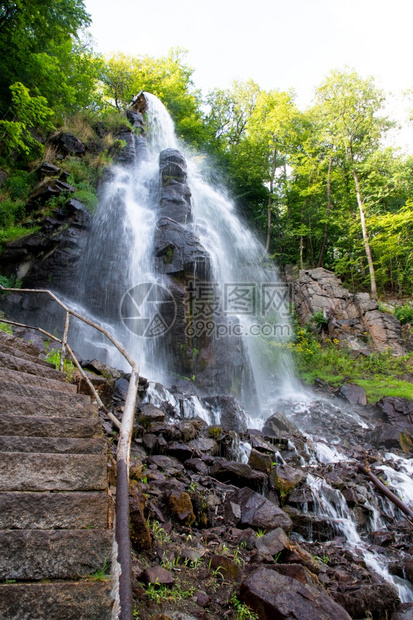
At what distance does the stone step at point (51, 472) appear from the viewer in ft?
6.97

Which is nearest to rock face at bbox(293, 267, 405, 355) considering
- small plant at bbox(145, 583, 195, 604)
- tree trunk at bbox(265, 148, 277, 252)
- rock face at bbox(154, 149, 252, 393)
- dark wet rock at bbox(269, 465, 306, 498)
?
tree trunk at bbox(265, 148, 277, 252)

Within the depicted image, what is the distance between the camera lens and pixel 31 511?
1.98 meters

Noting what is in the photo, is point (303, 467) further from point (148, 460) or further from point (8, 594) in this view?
point (8, 594)

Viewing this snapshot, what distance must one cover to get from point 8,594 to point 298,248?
71.5 feet

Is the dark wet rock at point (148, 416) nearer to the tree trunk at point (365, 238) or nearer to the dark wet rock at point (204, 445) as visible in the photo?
the dark wet rock at point (204, 445)

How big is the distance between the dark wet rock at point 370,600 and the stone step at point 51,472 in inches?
99.4

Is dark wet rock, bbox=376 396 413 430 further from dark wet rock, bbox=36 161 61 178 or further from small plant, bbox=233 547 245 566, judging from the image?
dark wet rock, bbox=36 161 61 178

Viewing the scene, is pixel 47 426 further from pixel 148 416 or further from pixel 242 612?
pixel 148 416

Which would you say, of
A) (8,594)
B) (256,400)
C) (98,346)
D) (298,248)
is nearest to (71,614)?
(8,594)

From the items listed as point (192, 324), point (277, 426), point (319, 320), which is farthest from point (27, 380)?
point (319, 320)

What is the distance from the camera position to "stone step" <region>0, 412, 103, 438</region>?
263 centimetres

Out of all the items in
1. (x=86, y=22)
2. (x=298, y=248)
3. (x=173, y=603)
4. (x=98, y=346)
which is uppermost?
(x=86, y=22)

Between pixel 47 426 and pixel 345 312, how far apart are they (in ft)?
53.8

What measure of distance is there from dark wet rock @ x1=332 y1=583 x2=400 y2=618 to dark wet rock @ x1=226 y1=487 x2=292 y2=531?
2.89 ft
